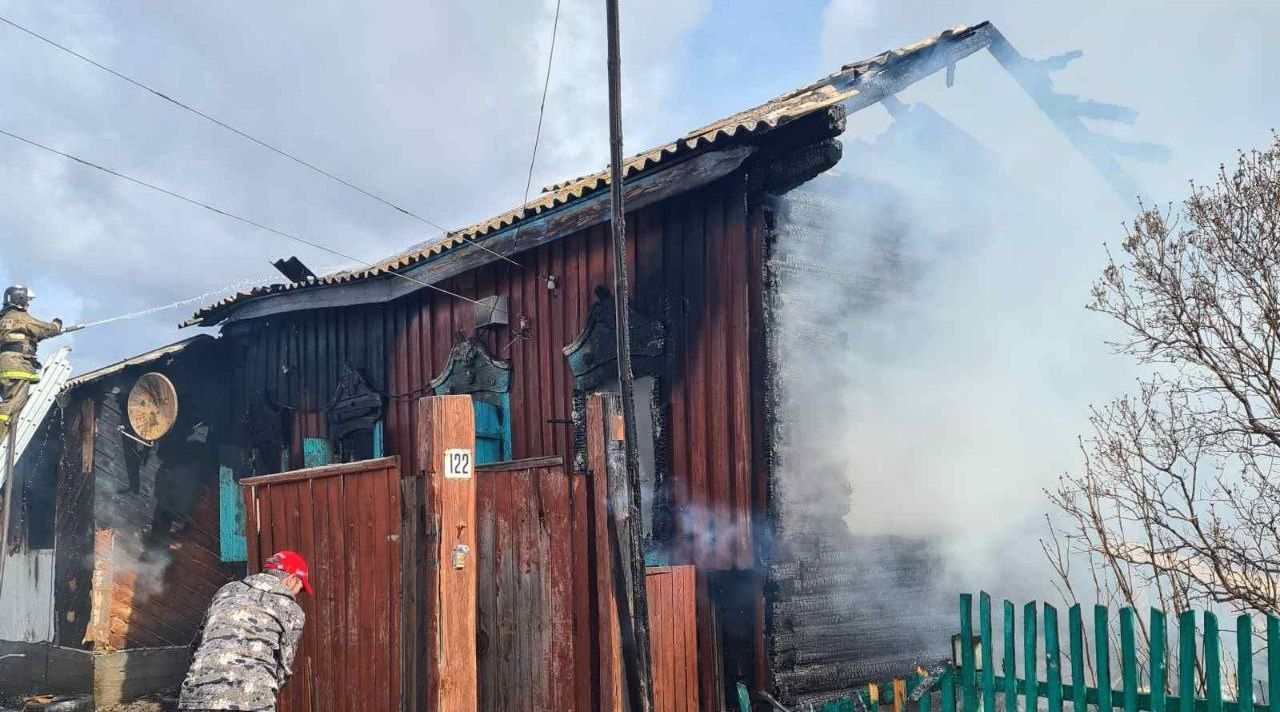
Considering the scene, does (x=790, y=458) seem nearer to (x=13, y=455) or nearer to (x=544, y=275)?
(x=544, y=275)

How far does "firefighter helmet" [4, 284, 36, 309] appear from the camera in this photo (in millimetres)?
13684

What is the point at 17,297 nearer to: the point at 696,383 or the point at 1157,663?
the point at 696,383

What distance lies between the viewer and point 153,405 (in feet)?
48.0

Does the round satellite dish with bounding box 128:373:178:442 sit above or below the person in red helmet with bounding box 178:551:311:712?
above

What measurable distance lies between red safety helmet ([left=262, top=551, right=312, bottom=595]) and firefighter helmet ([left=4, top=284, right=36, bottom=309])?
1038cm

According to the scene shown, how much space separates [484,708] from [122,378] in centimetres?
1179

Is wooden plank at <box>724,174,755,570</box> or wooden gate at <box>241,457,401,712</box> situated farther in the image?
wooden plank at <box>724,174,755,570</box>

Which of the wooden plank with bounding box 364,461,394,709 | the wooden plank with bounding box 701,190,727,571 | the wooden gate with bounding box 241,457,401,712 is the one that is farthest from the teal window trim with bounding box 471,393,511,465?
the wooden plank with bounding box 364,461,394,709

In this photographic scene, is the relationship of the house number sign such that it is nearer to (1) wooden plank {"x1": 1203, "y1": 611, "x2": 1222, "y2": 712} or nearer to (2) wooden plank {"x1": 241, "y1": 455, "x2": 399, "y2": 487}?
(2) wooden plank {"x1": 241, "y1": 455, "x2": 399, "y2": 487}

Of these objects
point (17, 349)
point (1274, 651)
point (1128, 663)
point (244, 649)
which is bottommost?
point (1128, 663)

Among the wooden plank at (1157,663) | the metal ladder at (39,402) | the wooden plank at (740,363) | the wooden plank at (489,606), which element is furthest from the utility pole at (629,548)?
the metal ladder at (39,402)

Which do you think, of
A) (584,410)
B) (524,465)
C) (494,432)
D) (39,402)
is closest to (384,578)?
(524,465)

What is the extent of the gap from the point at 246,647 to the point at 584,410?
4.58 m

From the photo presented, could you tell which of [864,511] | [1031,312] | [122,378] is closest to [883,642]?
[864,511]
